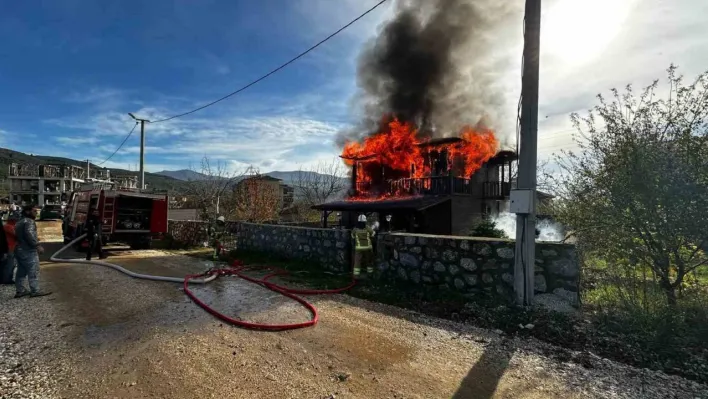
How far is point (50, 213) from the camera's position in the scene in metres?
39.9

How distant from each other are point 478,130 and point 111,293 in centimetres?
1794

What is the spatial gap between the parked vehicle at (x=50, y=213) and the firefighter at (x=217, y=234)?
36.2 meters

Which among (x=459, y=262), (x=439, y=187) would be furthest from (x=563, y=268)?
(x=439, y=187)

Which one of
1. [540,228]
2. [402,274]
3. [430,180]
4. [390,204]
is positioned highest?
[430,180]

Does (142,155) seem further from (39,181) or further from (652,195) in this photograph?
(39,181)

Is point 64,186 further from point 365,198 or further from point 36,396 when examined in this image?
point 36,396

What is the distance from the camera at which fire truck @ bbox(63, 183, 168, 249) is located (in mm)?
14188

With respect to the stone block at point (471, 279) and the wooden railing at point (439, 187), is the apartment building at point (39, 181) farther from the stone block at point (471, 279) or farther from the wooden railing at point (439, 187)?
the stone block at point (471, 279)

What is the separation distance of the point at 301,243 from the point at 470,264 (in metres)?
5.68

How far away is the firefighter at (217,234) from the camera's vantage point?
12.5 metres

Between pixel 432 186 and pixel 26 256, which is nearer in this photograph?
pixel 26 256

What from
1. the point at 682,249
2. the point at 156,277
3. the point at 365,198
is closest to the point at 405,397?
the point at 682,249

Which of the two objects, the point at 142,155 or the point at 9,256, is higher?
the point at 142,155

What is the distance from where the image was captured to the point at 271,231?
1202 cm
